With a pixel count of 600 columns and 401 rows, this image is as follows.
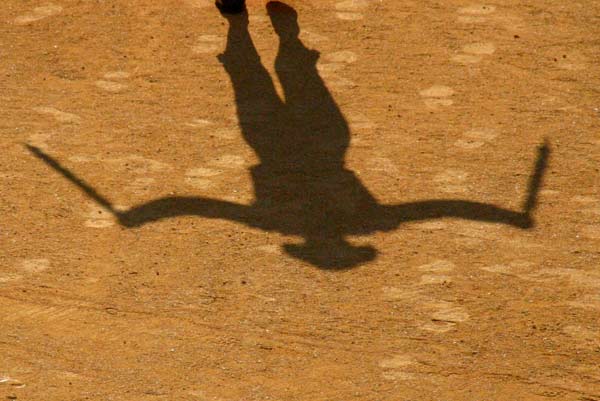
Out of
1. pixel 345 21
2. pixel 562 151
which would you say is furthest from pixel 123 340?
pixel 345 21

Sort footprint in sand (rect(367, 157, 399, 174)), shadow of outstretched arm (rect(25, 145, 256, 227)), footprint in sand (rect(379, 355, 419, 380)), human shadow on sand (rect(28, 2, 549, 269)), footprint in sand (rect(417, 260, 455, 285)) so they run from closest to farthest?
footprint in sand (rect(379, 355, 419, 380)) → footprint in sand (rect(417, 260, 455, 285)) → human shadow on sand (rect(28, 2, 549, 269)) → shadow of outstretched arm (rect(25, 145, 256, 227)) → footprint in sand (rect(367, 157, 399, 174))

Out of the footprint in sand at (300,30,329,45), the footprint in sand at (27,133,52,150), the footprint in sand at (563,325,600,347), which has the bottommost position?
the footprint in sand at (27,133,52,150)

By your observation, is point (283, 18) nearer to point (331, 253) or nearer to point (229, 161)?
point (229, 161)

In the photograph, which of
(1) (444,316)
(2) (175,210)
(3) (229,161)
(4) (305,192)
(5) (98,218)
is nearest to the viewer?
(1) (444,316)

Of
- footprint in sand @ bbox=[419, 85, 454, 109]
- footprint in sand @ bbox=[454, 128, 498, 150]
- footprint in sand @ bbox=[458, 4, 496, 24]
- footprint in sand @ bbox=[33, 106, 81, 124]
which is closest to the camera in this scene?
footprint in sand @ bbox=[454, 128, 498, 150]

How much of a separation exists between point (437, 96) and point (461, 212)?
178 cm

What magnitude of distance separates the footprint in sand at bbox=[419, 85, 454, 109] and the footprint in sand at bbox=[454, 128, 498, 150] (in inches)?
Result: 19.4

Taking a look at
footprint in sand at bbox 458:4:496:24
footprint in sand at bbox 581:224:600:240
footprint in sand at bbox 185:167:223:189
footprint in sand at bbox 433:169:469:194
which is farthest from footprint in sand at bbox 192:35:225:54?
footprint in sand at bbox 581:224:600:240

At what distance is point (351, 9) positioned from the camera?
39.0 ft

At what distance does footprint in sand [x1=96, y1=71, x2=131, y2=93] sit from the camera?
10758mm

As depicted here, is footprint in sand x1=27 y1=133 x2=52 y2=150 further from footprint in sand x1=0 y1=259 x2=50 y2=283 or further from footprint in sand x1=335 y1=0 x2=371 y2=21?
footprint in sand x1=335 y1=0 x2=371 y2=21

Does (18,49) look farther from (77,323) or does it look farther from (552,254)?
(552,254)

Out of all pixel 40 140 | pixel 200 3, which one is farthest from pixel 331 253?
Answer: pixel 200 3

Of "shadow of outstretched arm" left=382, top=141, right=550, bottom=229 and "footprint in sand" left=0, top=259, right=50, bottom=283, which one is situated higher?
"shadow of outstretched arm" left=382, top=141, right=550, bottom=229
